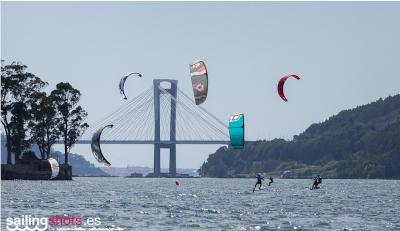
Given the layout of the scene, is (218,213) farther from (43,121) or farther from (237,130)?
(43,121)

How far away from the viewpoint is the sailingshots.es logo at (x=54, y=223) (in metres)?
45.5

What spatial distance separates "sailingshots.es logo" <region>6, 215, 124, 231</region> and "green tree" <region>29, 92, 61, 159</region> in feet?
239

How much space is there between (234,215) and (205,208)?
6.50m

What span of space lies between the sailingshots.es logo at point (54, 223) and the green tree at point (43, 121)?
73.0 m

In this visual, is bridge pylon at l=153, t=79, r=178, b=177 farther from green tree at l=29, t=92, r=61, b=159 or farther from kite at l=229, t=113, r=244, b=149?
kite at l=229, t=113, r=244, b=149

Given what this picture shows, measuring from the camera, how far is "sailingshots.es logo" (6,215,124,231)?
4547 centimetres

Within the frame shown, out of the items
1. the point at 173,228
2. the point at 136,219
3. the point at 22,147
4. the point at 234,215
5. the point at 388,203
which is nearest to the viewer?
the point at 173,228

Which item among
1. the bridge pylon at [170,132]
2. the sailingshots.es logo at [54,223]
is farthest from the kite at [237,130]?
the bridge pylon at [170,132]

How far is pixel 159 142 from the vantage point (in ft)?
611

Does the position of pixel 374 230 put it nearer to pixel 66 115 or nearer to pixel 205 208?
pixel 205 208

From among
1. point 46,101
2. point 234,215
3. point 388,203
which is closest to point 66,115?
point 46,101

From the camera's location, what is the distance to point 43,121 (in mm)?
124688

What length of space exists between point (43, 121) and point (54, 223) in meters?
77.5

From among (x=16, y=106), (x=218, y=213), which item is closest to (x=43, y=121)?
(x=16, y=106)
